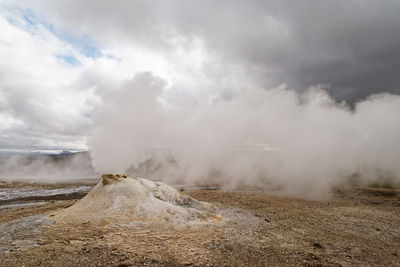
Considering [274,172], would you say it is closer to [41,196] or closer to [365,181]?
[365,181]

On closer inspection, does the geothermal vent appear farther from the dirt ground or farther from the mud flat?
the dirt ground

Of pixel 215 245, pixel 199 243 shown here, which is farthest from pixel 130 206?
pixel 215 245

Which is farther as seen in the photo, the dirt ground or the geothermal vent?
the geothermal vent

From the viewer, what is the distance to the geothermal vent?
681 centimetres

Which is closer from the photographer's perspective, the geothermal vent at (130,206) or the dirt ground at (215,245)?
the dirt ground at (215,245)

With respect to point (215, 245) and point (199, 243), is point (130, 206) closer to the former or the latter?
point (199, 243)

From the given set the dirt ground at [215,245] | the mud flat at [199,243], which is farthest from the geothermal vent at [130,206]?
the dirt ground at [215,245]

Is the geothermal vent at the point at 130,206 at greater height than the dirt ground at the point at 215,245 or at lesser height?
greater

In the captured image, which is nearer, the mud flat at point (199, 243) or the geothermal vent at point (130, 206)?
the mud flat at point (199, 243)

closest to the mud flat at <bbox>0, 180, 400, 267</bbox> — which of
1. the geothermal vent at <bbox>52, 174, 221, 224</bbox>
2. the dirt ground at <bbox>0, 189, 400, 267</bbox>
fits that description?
the dirt ground at <bbox>0, 189, 400, 267</bbox>

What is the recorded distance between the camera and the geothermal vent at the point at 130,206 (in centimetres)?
681

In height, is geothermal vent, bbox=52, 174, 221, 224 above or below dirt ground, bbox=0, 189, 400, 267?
above

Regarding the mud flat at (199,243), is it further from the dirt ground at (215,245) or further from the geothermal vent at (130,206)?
the geothermal vent at (130,206)

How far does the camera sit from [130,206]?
7.23m
